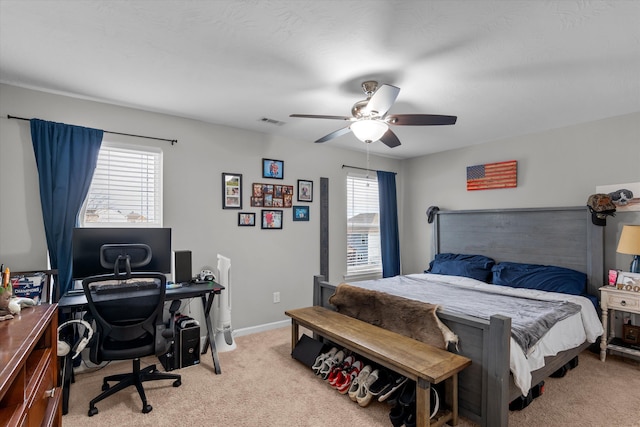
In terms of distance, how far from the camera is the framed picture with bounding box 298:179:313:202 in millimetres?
4352

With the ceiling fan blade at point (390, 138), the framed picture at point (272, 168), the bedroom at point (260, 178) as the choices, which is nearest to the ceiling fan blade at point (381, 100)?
the ceiling fan blade at point (390, 138)

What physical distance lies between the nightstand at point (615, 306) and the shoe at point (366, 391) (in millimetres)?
2353

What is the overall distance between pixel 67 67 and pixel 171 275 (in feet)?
6.29

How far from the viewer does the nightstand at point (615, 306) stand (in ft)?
9.69

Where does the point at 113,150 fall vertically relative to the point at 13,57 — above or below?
below

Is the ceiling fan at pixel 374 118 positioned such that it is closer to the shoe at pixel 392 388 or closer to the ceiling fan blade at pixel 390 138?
the ceiling fan blade at pixel 390 138

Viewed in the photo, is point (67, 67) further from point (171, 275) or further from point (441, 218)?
point (441, 218)

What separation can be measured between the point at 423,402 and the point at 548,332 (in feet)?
4.10

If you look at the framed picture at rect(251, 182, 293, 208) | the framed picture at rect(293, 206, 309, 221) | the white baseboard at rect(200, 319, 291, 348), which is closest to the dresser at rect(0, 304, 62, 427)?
the white baseboard at rect(200, 319, 291, 348)

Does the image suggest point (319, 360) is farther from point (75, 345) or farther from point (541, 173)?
point (541, 173)

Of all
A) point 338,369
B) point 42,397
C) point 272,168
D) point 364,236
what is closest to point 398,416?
point 338,369

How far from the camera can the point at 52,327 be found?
5.94ft

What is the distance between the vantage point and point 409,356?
217 cm

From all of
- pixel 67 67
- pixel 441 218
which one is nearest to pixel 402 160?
pixel 441 218
